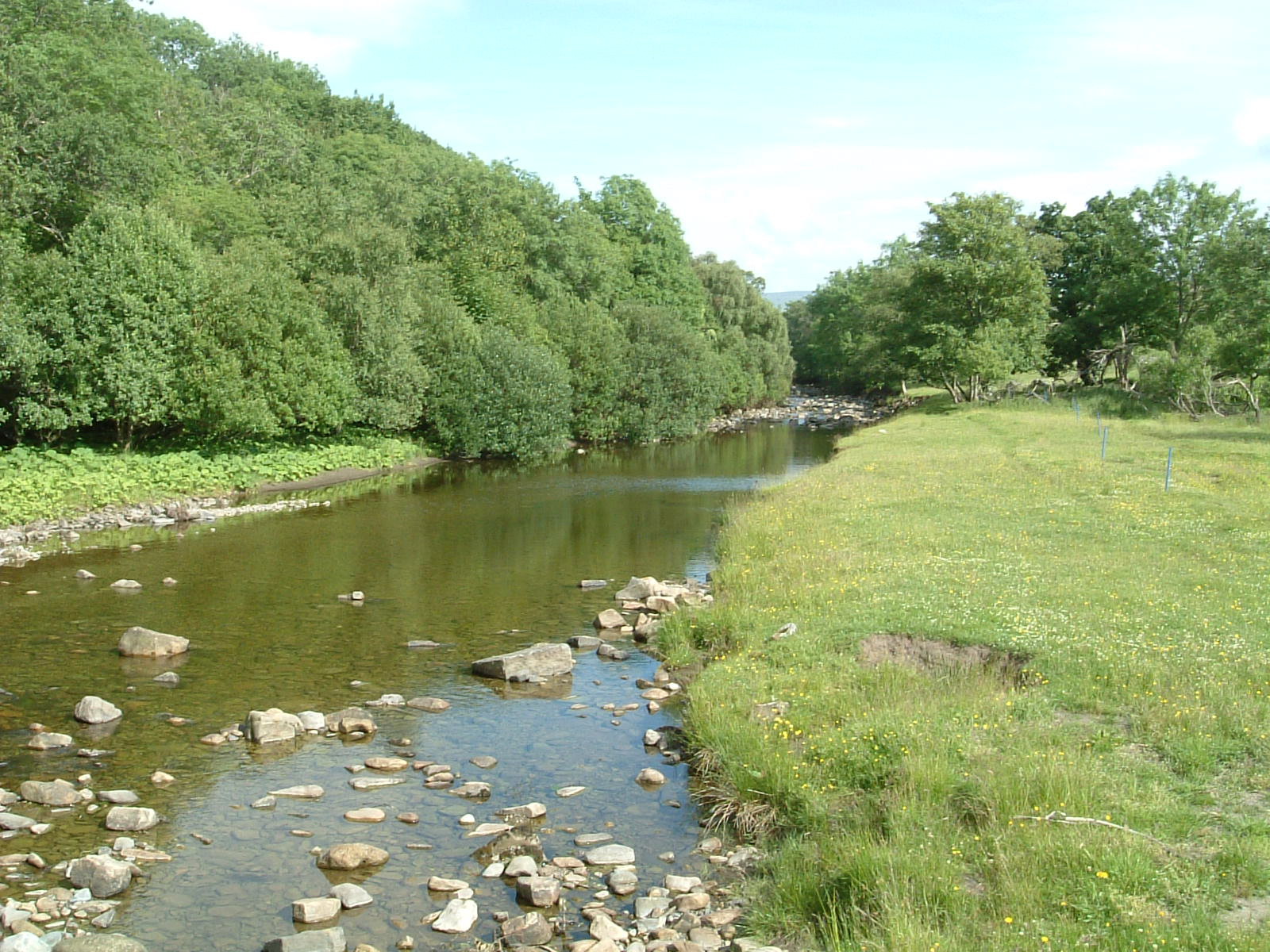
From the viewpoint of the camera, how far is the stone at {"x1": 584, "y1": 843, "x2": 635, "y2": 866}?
11945 mm

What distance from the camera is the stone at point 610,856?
39.2 ft

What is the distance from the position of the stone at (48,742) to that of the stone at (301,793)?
13.0ft

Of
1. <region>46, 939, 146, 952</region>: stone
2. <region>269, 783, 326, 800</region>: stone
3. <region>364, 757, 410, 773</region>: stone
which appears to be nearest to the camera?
<region>46, 939, 146, 952</region>: stone

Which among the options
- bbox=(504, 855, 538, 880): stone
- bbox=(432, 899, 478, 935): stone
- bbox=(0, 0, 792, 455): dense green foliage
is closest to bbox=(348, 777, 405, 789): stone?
bbox=(504, 855, 538, 880): stone

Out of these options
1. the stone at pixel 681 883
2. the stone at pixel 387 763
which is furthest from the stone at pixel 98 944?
the stone at pixel 681 883

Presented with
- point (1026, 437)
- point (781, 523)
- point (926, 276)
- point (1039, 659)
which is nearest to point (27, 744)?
point (1039, 659)

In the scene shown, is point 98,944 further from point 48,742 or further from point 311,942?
point 48,742

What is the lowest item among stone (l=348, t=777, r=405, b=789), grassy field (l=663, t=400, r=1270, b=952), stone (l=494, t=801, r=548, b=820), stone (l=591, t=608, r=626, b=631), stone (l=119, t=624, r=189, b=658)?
stone (l=348, t=777, r=405, b=789)

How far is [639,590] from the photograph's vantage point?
25828 millimetres

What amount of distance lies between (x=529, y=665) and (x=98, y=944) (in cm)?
1032

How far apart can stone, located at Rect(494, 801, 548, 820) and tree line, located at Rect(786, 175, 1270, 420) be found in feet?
166

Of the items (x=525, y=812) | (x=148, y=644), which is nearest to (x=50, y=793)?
(x=525, y=812)

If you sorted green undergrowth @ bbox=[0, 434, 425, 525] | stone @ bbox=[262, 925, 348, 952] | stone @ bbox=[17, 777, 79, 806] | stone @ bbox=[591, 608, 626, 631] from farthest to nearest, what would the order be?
green undergrowth @ bbox=[0, 434, 425, 525], stone @ bbox=[591, 608, 626, 631], stone @ bbox=[17, 777, 79, 806], stone @ bbox=[262, 925, 348, 952]

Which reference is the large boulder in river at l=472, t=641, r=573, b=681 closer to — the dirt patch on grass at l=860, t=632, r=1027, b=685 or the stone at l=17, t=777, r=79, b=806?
the dirt patch on grass at l=860, t=632, r=1027, b=685
